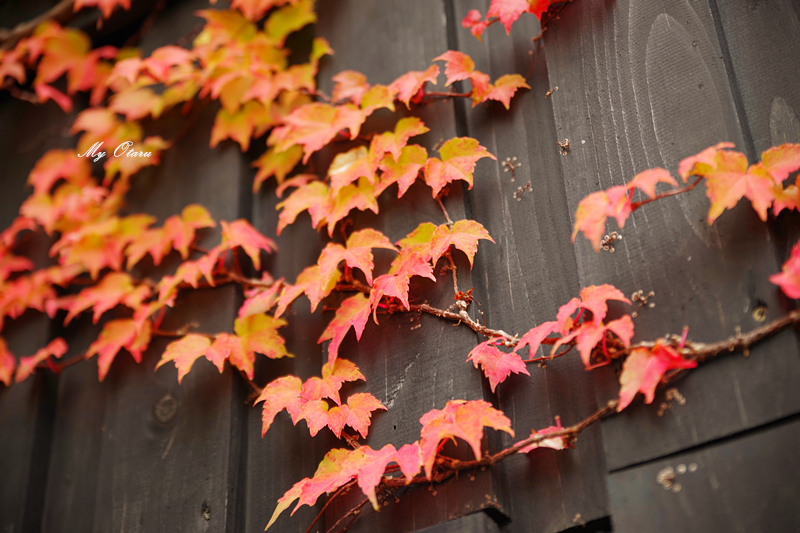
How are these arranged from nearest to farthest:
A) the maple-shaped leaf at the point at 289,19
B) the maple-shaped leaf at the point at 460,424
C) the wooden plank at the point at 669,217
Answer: the wooden plank at the point at 669,217
the maple-shaped leaf at the point at 460,424
the maple-shaped leaf at the point at 289,19

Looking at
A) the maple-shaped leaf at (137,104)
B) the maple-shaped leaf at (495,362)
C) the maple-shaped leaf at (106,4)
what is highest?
the maple-shaped leaf at (106,4)

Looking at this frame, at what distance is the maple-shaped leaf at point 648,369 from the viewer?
59.9 inches

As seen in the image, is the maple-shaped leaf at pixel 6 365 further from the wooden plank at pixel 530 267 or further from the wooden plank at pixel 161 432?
the wooden plank at pixel 530 267

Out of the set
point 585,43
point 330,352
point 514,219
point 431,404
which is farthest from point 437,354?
point 585,43

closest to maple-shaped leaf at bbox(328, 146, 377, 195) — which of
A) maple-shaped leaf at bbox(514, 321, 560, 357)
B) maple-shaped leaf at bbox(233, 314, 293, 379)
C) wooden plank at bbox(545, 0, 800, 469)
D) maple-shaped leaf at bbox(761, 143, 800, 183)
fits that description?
maple-shaped leaf at bbox(233, 314, 293, 379)

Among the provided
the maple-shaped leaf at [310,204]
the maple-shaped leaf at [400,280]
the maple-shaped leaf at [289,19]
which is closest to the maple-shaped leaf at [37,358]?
the maple-shaped leaf at [310,204]

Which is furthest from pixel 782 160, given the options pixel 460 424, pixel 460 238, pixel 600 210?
pixel 460 424

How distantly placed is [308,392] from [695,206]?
118cm

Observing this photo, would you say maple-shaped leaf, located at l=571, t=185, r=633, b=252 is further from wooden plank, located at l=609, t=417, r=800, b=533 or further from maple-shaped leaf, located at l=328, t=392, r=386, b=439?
maple-shaped leaf, located at l=328, t=392, r=386, b=439

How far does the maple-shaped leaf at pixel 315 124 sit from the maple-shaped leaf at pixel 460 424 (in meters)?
1.09

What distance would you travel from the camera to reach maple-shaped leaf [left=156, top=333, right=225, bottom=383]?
7.20 feet

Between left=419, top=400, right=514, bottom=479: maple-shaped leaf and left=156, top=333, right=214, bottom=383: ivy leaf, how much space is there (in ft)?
2.88

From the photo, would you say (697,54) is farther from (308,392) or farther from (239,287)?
(239,287)

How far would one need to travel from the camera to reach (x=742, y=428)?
1.45 m
